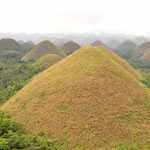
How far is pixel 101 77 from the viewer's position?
1708cm

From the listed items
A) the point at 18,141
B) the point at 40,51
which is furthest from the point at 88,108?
the point at 40,51

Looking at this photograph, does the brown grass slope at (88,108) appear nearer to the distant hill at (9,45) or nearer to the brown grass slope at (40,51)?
the brown grass slope at (40,51)

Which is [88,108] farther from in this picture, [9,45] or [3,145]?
[9,45]

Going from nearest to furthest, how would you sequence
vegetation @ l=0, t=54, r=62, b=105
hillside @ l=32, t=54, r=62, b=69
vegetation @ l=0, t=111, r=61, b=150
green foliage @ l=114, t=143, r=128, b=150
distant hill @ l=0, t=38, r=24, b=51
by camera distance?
vegetation @ l=0, t=111, r=61, b=150, green foliage @ l=114, t=143, r=128, b=150, vegetation @ l=0, t=54, r=62, b=105, hillside @ l=32, t=54, r=62, b=69, distant hill @ l=0, t=38, r=24, b=51

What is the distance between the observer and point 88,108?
1343 centimetres

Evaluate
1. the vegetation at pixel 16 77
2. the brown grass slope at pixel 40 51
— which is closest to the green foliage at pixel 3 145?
the vegetation at pixel 16 77


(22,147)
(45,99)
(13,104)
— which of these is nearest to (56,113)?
(45,99)

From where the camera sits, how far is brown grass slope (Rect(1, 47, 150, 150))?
36.7ft

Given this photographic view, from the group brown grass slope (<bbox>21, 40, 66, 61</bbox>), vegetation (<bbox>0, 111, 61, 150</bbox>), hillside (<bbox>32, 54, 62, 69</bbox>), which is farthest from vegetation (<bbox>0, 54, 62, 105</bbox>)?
brown grass slope (<bbox>21, 40, 66, 61</bbox>)

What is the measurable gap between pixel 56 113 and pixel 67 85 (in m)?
4.00

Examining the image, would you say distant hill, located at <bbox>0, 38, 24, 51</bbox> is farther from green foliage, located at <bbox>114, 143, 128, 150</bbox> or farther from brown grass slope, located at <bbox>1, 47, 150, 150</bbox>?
green foliage, located at <bbox>114, 143, 128, 150</bbox>

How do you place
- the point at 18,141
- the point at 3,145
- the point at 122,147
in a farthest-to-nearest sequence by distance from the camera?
1. the point at 122,147
2. the point at 18,141
3. the point at 3,145

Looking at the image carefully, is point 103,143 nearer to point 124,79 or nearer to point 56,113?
point 56,113

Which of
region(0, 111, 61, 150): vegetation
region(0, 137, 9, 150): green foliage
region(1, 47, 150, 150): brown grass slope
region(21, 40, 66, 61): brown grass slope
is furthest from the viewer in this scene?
region(21, 40, 66, 61): brown grass slope
